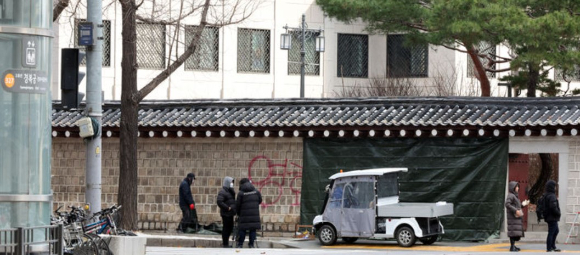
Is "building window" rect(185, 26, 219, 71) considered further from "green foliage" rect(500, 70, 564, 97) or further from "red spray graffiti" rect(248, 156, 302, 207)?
"red spray graffiti" rect(248, 156, 302, 207)

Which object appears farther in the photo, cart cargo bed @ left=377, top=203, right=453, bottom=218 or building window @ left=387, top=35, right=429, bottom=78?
building window @ left=387, top=35, right=429, bottom=78

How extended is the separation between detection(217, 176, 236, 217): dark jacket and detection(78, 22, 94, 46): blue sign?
26.1ft

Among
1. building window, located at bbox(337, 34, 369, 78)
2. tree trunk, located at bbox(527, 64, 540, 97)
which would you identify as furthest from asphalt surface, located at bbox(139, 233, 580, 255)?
building window, located at bbox(337, 34, 369, 78)

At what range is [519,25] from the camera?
27266 mm

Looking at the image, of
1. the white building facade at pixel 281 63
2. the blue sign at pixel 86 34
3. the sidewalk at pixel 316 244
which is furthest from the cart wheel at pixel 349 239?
the white building facade at pixel 281 63

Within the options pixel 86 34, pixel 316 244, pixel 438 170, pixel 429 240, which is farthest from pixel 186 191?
pixel 86 34

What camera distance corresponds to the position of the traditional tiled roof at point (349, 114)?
87.8 feet

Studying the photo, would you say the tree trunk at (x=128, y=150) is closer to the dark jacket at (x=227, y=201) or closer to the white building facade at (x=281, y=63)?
the dark jacket at (x=227, y=201)

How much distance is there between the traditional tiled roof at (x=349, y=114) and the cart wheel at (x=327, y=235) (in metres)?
3.12

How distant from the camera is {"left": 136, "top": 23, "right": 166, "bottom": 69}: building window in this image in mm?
42781

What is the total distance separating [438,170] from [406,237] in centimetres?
→ 324

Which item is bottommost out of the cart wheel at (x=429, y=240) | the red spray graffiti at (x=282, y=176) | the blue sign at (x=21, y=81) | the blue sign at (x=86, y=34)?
the cart wheel at (x=429, y=240)

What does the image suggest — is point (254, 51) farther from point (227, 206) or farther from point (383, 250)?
point (383, 250)

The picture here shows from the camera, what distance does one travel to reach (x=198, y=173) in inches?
1169
